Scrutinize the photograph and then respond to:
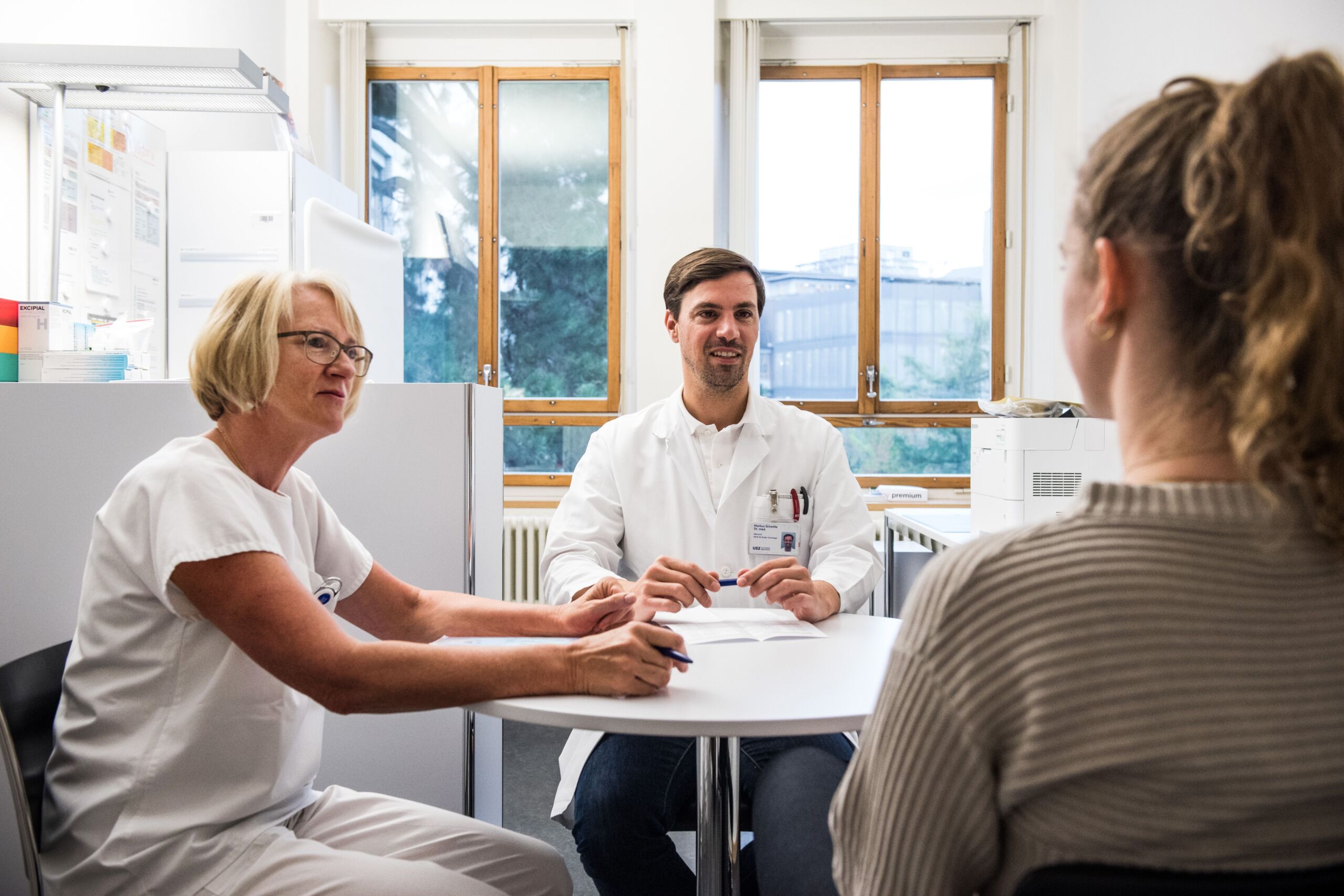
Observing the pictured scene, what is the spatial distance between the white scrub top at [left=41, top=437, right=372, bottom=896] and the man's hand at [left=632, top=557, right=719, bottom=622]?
22.3 inches

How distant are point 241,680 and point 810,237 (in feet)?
13.1

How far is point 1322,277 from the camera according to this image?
23.8 inches

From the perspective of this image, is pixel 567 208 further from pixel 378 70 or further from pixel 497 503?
pixel 497 503

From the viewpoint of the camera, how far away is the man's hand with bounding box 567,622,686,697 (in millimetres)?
1162

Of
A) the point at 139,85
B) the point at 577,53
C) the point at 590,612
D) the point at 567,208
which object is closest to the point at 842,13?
the point at 577,53

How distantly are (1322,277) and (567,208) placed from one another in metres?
4.35

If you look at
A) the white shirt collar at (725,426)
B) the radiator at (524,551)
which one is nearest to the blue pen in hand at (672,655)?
the white shirt collar at (725,426)

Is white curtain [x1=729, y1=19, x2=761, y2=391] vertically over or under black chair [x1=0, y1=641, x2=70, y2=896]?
over

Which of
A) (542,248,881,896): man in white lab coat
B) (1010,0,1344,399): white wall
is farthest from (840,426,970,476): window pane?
(542,248,881,896): man in white lab coat

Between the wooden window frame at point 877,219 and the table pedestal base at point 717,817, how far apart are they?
136 inches

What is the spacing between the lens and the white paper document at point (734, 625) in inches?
59.6

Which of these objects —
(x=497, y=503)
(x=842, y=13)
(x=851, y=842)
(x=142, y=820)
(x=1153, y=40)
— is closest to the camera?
(x=851, y=842)

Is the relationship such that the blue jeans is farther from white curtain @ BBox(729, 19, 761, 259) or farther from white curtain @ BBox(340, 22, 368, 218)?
white curtain @ BBox(340, 22, 368, 218)

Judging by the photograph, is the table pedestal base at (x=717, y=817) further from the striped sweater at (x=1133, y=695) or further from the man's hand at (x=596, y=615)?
the striped sweater at (x=1133, y=695)
